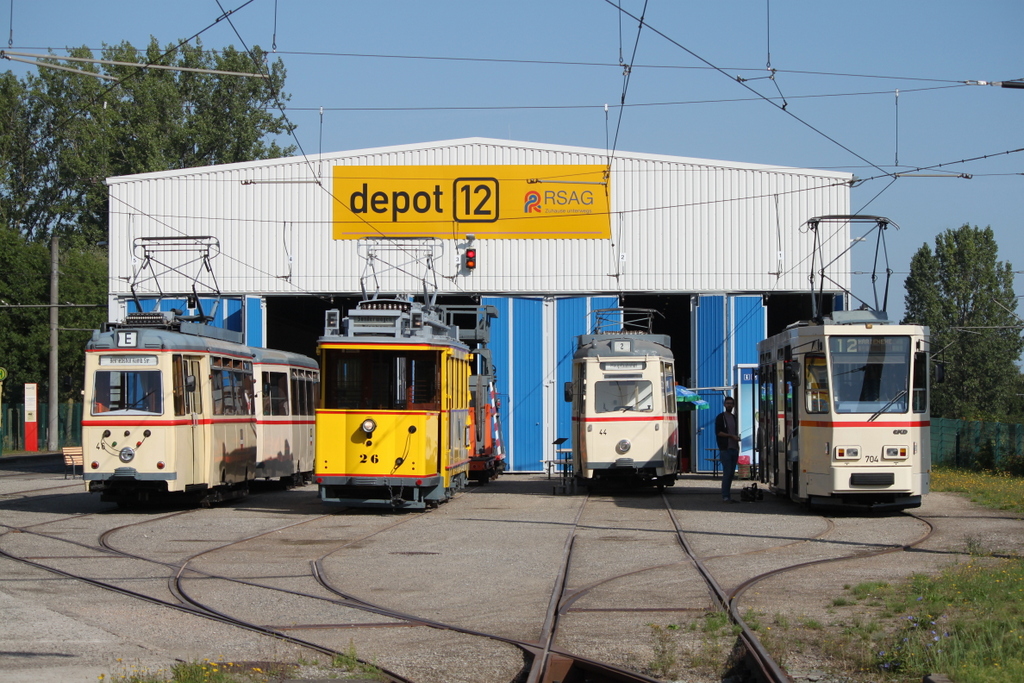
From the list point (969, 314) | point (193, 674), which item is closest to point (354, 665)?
point (193, 674)

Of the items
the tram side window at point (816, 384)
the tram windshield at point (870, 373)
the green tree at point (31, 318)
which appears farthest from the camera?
the green tree at point (31, 318)

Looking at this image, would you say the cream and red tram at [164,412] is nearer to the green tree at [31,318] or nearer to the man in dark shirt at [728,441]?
→ the man in dark shirt at [728,441]

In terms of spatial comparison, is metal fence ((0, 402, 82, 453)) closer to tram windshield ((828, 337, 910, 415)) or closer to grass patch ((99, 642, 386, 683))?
tram windshield ((828, 337, 910, 415))

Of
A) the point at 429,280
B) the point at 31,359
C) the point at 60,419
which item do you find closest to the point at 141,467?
the point at 429,280

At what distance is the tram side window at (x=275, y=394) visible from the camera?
24000 millimetres

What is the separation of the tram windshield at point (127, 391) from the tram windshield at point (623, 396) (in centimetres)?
860

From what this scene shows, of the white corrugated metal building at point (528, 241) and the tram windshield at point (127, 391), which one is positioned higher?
the white corrugated metal building at point (528, 241)

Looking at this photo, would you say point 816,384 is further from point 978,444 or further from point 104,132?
point 104,132

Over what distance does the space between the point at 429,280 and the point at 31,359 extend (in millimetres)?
23307

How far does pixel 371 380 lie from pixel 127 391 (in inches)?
153

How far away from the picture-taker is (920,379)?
1756cm

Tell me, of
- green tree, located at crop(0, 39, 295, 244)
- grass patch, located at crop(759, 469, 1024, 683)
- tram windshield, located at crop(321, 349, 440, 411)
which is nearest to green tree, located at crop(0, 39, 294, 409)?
green tree, located at crop(0, 39, 295, 244)

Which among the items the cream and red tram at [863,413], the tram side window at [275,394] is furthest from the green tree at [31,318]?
the cream and red tram at [863,413]

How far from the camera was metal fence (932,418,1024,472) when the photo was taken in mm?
30078
